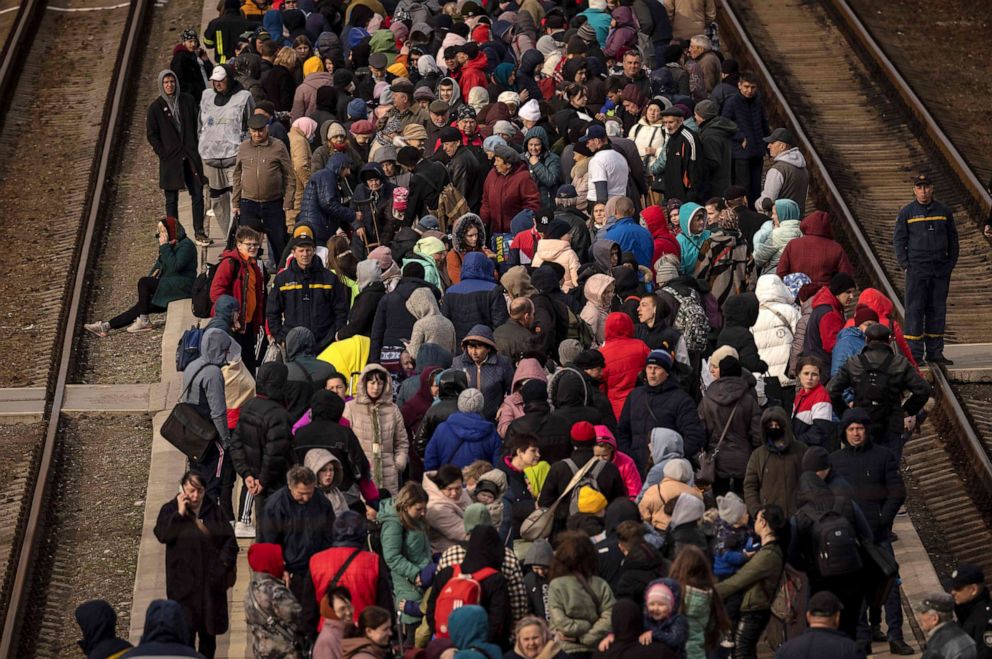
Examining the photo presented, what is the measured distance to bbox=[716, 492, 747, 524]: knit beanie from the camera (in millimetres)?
12609

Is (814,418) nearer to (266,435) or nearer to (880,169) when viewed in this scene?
(266,435)

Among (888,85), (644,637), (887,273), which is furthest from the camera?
(888,85)

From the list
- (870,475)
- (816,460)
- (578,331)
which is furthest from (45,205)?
(816,460)

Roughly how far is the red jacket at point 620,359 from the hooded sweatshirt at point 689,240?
2.47 metres

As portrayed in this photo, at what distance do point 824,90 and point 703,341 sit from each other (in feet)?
36.1

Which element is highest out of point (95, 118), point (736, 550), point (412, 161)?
point (736, 550)

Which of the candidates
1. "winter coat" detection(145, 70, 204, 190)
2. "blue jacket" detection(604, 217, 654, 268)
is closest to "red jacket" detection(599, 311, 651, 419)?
"blue jacket" detection(604, 217, 654, 268)

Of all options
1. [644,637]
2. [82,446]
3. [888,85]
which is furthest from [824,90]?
[644,637]

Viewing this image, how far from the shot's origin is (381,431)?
14125mm

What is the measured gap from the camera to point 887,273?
20859 mm

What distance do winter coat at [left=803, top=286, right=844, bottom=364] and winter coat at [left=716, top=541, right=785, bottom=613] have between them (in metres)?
3.38

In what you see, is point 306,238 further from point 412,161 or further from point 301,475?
point 301,475

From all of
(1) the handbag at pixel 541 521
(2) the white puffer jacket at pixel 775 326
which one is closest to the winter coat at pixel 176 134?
(2) the white puffer jacket at pixel 775 326

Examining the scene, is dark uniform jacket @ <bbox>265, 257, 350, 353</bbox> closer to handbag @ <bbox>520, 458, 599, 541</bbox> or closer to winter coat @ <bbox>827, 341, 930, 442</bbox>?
handbag @ <bbox>520, 458, 599, 541</bbox>
